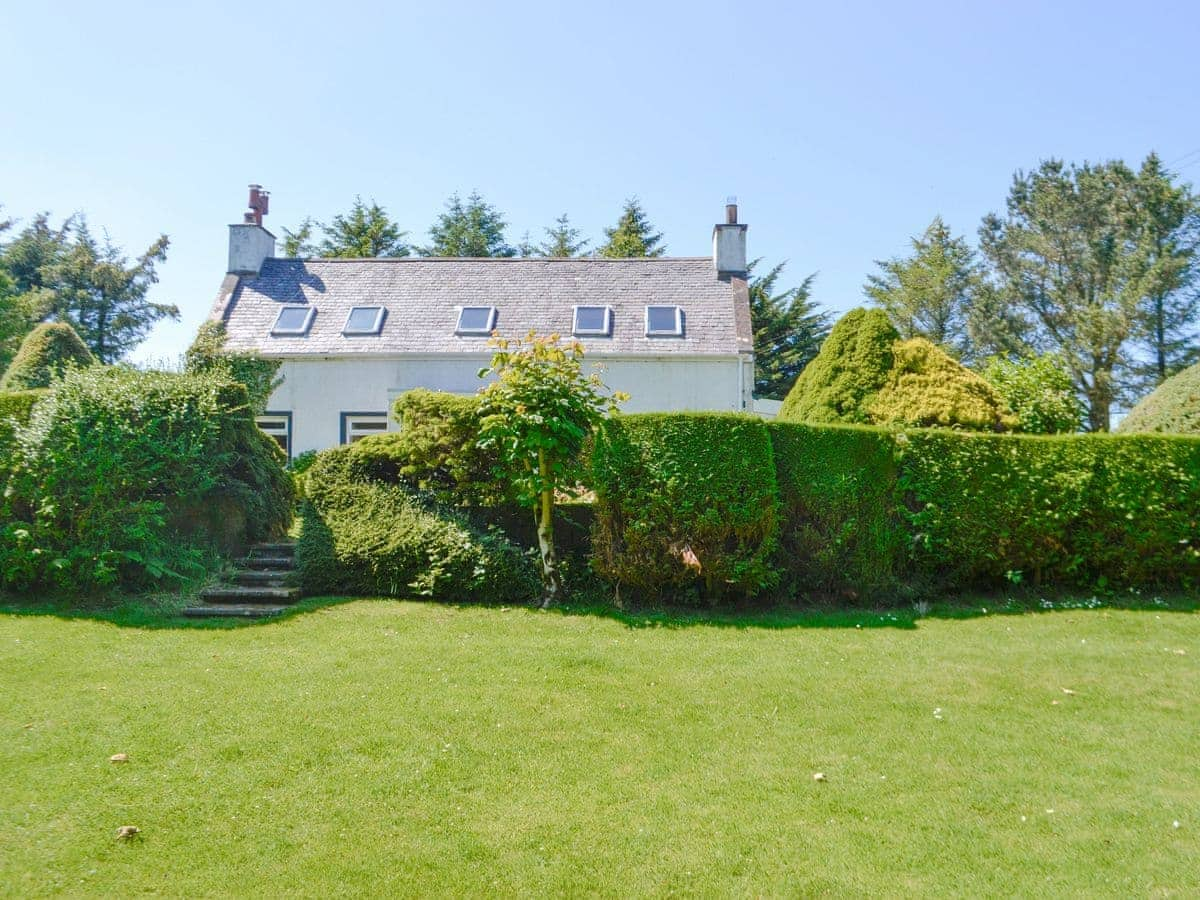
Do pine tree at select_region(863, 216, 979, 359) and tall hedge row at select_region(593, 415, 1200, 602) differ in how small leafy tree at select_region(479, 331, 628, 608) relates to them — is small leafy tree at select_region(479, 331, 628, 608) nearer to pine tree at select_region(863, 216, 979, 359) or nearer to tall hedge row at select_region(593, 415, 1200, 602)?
tall hedge row at select_region(593, 415, 1200, 602)

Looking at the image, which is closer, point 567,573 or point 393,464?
point 567,573

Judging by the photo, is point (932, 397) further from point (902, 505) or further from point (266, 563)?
point (266, 563)

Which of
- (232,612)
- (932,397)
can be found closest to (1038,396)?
(932,397)

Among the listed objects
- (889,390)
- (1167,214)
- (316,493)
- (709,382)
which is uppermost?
(1167,214)

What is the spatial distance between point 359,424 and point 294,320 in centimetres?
325

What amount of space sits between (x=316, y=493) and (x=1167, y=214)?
1361 inches

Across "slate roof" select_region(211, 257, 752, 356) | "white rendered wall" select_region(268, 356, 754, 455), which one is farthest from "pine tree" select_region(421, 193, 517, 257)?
"white rendered wall" select_region(268, 356, 754, 455)

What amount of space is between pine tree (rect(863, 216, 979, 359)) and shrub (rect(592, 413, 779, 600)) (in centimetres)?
2933

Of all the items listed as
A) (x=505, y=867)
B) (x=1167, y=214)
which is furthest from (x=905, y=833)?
(x=1167, y=214)

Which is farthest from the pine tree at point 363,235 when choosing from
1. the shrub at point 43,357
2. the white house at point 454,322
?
the shrub at point 43,357

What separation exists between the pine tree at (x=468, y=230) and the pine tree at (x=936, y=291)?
17.9 metres

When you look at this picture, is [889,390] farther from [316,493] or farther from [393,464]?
[316,493]

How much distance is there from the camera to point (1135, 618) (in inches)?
322

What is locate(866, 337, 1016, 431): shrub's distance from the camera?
9.90 m
